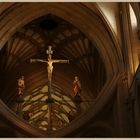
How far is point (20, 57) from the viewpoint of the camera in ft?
71.7

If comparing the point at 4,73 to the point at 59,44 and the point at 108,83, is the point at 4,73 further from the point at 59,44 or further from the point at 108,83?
the point at 108,83

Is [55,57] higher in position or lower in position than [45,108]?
higher

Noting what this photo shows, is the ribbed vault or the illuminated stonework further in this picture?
the illuminated stonework

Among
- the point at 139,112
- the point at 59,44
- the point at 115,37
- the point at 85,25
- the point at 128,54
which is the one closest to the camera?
the point at 139,112

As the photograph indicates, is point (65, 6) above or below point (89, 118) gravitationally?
above

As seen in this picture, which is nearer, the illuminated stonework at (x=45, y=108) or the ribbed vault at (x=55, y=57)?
the ribbed vault at (x=55, y=57)

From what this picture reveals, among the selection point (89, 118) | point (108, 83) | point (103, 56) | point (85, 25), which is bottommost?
point (89, 118)

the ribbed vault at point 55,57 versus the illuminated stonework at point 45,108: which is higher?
the ribbed vault at point 55,57

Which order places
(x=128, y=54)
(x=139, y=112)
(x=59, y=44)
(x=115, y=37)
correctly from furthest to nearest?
(x=59, y=44) < (x=115, y=37) < (x=128, y=54) < (x=139, y=112)

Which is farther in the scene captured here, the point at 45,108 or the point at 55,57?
the point at 45,108

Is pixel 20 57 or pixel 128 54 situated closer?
pixel 128 54

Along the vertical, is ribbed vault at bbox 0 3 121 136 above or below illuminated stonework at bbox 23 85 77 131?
above

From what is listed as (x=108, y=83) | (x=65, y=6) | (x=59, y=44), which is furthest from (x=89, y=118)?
(x=59, y=44)

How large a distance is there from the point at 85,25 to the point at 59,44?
5.03 m
